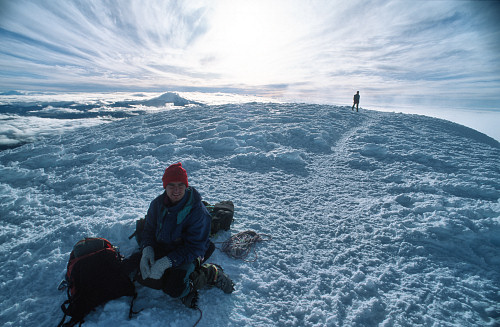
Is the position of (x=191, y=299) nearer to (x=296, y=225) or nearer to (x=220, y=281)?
(x=220, y=281)

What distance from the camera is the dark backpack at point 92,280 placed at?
8.13 ft

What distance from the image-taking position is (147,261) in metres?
2.63

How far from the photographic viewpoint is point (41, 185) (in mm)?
6449

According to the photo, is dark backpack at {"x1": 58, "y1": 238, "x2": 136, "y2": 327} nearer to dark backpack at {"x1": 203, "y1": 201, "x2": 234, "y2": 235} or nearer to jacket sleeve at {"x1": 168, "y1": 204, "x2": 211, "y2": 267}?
jacket sleeve at {"x1": 168, "y1": 204, "x2": 211, "y2": 267}

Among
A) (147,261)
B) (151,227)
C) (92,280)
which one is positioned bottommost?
(92,280)

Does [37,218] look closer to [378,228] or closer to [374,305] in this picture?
[374,305]

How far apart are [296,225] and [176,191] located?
10.1ft

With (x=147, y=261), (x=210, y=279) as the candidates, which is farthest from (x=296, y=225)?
(x=147, y=261)

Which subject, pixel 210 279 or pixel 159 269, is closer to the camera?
pixel 159 269

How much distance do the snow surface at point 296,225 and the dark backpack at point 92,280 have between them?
0.58 ft

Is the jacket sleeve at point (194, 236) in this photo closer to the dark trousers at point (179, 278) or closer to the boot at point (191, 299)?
the dark trousers at point (179, 278)

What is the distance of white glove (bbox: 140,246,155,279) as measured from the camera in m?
2.53

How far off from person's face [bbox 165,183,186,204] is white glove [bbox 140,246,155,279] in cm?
72

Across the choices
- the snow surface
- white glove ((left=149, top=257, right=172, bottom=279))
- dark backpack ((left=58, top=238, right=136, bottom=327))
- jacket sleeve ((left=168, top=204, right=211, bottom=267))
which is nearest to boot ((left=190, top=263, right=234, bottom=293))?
the snow surface
